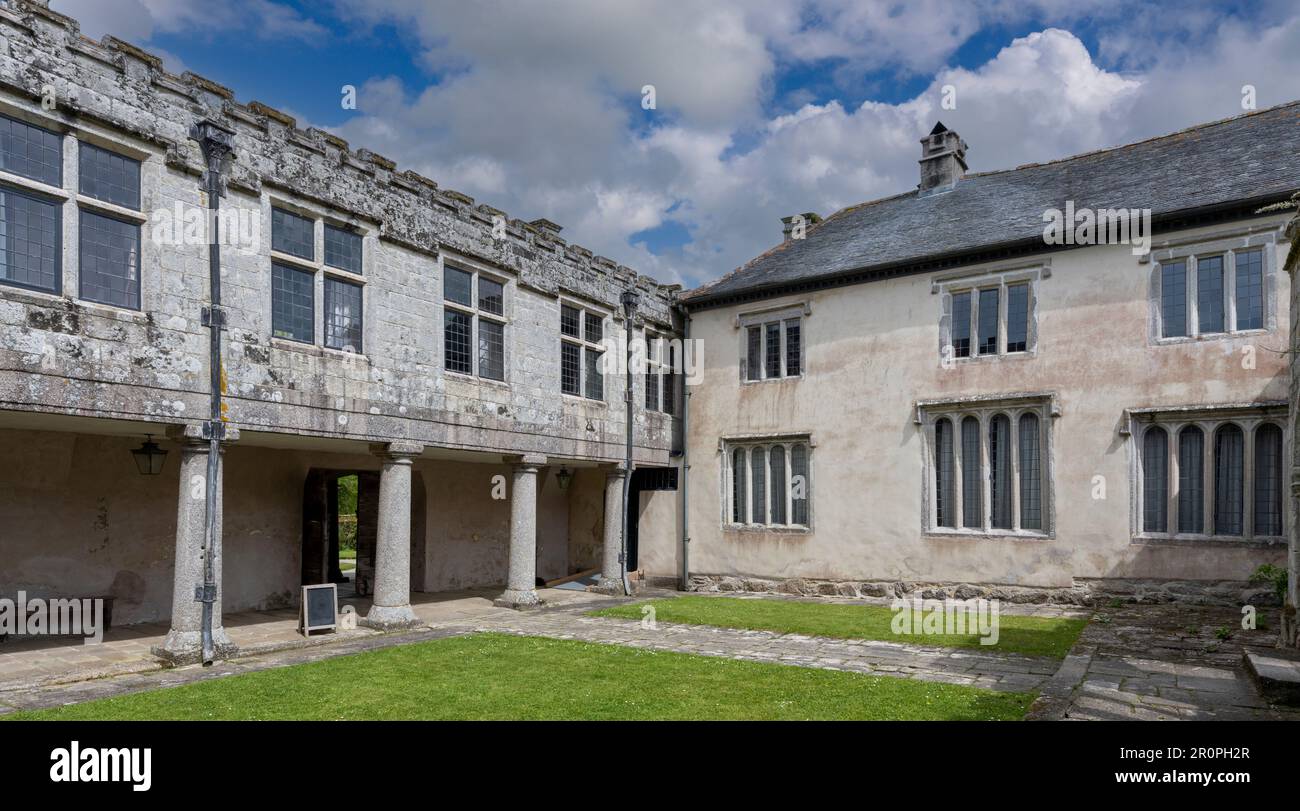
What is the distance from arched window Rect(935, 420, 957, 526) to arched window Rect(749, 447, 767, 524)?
4074 millimetres

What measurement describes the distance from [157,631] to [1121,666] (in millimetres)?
13710

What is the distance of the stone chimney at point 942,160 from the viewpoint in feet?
67.2

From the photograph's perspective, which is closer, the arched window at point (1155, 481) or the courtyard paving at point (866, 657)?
the courtyard paving at point (866, 657)

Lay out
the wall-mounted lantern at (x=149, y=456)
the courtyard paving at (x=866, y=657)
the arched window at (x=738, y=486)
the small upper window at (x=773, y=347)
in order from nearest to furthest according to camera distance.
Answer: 1. the courtyard paving at (x=866, y=657)
2. the wall-mounted lantern at (x=149, y=456)
3. the small upper window at (x=773, y=347)
4. the arched window at (x=738, y=486)

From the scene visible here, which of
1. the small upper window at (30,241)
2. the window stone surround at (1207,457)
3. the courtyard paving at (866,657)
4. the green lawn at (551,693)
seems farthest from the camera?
the window stone surround at (1207,457)

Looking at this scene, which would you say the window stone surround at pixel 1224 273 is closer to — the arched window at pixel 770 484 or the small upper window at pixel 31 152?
the arched window at pixel 770 484

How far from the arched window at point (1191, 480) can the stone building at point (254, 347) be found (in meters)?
10.9

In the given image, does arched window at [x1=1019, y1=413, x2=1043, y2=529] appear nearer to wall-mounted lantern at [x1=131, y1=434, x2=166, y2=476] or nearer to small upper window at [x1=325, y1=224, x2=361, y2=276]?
small upper window at [x1=325, y1=224, x2=361, y2=276]

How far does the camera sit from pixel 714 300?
806 inches

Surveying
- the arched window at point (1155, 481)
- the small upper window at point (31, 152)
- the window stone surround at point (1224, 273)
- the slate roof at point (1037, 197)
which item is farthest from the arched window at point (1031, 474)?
the small upper window at point (31, 152)

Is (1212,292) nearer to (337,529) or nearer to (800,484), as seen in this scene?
(800,484)

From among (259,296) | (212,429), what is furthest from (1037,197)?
(212,429)
